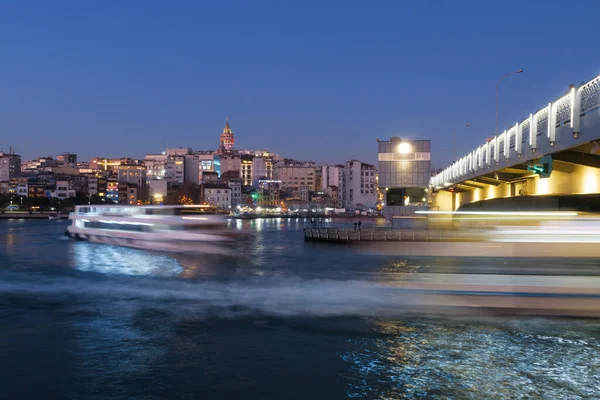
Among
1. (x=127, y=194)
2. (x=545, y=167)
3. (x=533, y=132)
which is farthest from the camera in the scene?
(x=127, y=194)

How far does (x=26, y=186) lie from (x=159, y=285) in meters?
179

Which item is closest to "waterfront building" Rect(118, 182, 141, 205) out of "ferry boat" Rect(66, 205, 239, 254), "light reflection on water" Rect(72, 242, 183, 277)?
"ferry boat" Rect(66, 205, 239, 254)

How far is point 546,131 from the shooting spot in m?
21.0

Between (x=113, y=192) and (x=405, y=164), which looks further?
(x=113, y=192)

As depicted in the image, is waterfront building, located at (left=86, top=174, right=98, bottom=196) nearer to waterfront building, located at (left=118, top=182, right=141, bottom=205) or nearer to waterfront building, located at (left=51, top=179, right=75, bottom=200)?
waterfront building, located at (left=118, top=182, right=141, bottom=205)

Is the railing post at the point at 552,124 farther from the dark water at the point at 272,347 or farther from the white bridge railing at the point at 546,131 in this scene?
the dark water at the point at 272,347

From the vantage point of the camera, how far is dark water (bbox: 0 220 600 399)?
9.28 metres

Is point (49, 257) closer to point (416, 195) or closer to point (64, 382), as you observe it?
point (64, 382)

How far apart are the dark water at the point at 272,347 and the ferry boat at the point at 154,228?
20.7m

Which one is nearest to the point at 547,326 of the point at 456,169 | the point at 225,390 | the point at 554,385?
the point at 554,385

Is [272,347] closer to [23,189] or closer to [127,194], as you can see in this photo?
[23,189]

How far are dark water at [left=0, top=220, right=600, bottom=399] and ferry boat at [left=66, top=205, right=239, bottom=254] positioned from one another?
20.7 m

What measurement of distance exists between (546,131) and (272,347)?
14.3m

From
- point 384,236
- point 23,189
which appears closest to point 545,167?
point 384,236
